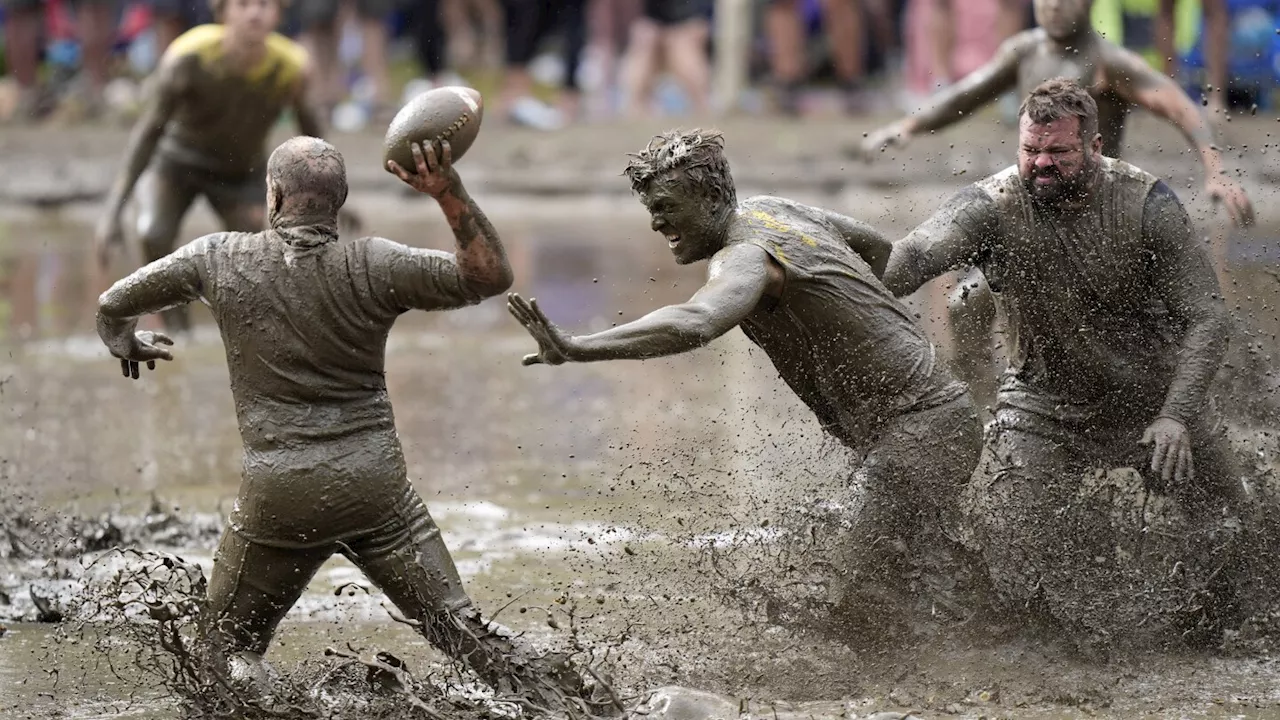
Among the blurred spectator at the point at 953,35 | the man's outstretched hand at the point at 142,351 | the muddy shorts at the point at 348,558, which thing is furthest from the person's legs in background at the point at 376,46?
the muddy shorts at the point at 348,558

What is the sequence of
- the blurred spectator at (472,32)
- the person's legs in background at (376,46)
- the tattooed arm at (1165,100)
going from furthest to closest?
1. the blurred spectator at (472,32)
2. the person's legs in background at (376,46)
3. the tattooed arm at (1165,100)

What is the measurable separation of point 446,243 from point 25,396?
477 centimetres

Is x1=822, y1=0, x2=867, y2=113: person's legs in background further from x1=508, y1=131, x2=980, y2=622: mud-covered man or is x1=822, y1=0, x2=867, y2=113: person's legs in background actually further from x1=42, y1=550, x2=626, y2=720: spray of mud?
x1=42, y1=550, x2=626, y2=720: spray of mud

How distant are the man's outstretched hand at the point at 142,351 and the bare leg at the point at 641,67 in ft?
39.4

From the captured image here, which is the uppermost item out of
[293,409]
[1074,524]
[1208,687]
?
[293,409]

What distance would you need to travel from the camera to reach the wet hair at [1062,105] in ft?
19.0

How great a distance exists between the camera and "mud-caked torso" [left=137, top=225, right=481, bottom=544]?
4992 mm

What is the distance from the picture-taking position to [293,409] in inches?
199

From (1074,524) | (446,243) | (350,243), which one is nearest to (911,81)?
(446,243)

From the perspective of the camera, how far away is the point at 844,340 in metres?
5.54

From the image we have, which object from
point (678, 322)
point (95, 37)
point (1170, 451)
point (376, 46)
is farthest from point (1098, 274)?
point (95, 37)

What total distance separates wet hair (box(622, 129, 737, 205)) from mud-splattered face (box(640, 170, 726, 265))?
2cm

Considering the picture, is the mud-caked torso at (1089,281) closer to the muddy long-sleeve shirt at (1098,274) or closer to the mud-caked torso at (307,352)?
the muddy long-sleeve shirt at (1098,274)

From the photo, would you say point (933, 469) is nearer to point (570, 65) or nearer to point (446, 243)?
point (446, 243)
